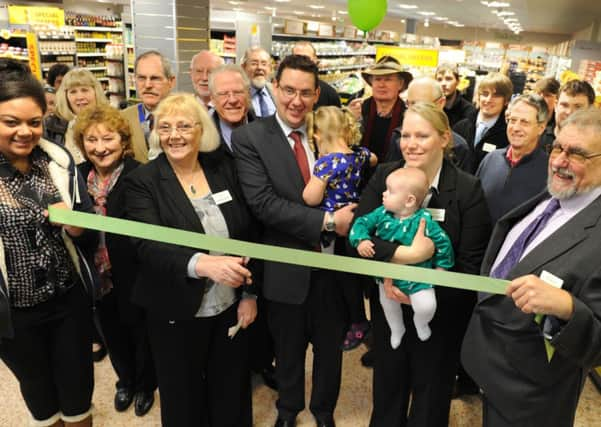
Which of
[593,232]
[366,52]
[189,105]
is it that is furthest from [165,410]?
[366,52]

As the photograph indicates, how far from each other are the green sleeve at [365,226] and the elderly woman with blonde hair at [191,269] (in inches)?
18.8

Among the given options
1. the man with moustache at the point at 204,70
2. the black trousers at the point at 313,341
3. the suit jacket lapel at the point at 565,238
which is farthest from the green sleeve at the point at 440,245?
the man with moustache at the point at 204,70

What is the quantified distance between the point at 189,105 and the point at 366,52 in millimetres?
12910

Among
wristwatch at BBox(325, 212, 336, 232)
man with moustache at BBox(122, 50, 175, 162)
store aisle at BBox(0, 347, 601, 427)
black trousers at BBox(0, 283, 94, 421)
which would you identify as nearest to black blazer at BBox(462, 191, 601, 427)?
wristwatch at BBox(325, 212, 336, 232)

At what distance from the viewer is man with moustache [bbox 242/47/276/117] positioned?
383 centimetres

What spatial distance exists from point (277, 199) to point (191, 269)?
1.62 feet

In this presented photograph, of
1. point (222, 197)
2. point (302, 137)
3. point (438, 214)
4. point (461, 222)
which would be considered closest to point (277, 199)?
point (222, 197)

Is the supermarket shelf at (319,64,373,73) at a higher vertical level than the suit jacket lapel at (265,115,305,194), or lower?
higher

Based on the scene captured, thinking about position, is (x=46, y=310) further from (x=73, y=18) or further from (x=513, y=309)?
(x=73, y=18)

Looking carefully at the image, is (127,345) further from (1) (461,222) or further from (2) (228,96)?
(1) (461,222)

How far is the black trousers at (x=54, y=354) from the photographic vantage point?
1844 millimetres

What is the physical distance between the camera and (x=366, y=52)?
13812mm

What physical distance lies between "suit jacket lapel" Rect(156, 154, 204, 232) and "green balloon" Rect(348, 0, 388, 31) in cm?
634

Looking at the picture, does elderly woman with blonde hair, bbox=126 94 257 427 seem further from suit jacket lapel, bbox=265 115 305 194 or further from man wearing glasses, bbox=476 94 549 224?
man wearing glasses, bbox=476 94 549 224
